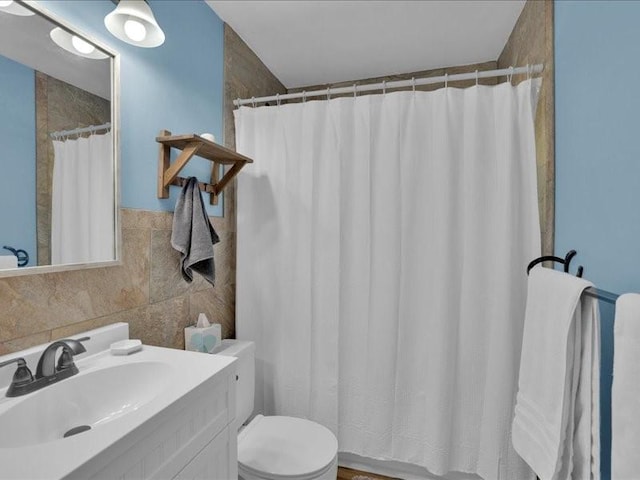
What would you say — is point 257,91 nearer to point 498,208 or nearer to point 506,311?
point 498,208

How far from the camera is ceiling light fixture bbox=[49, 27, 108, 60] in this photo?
1058 mm

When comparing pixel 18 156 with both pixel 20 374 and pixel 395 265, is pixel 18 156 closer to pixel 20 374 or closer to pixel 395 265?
pixel 20 374

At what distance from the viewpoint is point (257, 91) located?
2281 millimetres

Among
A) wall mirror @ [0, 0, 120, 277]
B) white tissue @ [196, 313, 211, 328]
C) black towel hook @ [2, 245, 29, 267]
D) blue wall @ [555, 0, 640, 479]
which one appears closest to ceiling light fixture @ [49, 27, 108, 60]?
wall mirror @ [0, 0, 120, 277]

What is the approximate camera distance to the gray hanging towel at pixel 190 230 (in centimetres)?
146

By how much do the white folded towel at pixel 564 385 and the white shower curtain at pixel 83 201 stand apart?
148cm

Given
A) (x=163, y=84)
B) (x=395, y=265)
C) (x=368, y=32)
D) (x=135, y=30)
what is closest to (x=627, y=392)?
(x=395, y=265)

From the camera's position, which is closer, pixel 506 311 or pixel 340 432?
pixel 506 311

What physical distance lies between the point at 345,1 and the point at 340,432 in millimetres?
2266

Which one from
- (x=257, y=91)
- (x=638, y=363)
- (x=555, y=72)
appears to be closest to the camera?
(x=638, y=363)

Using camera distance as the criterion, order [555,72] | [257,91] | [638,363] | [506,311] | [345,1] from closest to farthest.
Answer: [638,363]
[555,72]
[506,311]
[345,1]
[257,91]

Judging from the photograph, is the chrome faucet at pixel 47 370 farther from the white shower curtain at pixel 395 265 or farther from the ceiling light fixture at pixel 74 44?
the white shower curtain at pixel 395 265

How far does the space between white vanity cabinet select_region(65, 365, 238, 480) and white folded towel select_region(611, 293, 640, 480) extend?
94 cm

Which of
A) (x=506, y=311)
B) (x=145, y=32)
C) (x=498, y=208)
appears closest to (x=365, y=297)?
(x=506, y=311)
